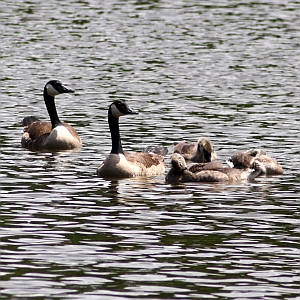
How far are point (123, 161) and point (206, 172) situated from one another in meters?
1.72

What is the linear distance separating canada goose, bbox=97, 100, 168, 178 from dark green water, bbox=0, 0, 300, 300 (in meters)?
0.39

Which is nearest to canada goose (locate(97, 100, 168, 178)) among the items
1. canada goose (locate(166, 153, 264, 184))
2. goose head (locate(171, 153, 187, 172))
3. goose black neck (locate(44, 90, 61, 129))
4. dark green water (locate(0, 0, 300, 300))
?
dark green water (locate(0, 0, 300, 300))

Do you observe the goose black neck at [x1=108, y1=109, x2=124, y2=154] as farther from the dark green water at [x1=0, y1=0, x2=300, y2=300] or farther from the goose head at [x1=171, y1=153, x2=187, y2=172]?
the goose head at [x1=171, y1=153, x2=187, y2=172]

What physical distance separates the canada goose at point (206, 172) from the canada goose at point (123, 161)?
76 cm

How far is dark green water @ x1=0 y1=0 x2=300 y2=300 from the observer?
46.2ft

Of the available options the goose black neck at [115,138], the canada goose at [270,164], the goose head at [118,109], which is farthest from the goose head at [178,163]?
the goose head at [118,109]

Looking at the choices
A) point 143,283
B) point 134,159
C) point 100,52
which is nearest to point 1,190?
point 134,159

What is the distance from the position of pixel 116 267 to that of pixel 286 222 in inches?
158

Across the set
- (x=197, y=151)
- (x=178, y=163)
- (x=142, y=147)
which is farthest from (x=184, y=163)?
(x=142, y=147)

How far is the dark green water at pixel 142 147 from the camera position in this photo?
46.2 feet

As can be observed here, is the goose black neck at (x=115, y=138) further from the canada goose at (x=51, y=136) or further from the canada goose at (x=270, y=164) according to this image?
the canada goose at (x=270, y=164)

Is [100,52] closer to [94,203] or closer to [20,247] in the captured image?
[94,203]

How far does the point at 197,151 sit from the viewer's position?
23.3 m

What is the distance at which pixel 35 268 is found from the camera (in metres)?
14.1
